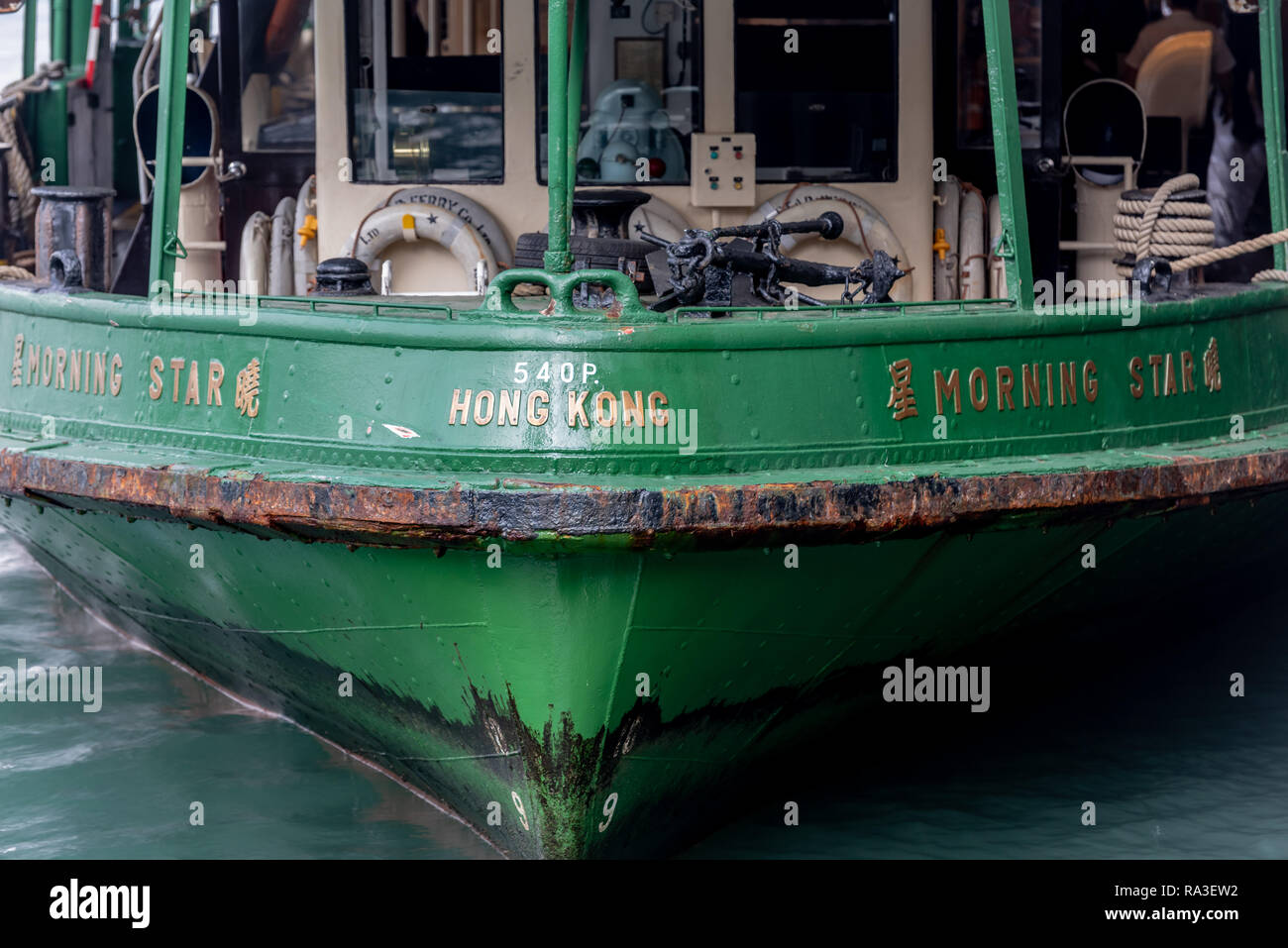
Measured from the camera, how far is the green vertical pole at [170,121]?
206 inches

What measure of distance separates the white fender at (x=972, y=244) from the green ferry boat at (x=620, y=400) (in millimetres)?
17

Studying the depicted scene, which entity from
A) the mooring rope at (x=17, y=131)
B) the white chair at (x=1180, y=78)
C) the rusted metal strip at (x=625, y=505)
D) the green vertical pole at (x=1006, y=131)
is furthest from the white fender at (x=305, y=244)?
the white chair at (x=1180, y=78)

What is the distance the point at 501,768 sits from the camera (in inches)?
210

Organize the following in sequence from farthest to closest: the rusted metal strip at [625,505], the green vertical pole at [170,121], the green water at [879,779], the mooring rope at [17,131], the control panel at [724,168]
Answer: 1. the mooring rope at [17,131]
2. the control panel at [724,168]
3. the green water at [879,779]
4. the green vertical pole at [170,121]
5. the rusted metal strip at [625,505]

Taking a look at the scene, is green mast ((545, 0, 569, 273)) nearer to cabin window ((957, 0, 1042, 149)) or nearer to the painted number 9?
the painted number 9

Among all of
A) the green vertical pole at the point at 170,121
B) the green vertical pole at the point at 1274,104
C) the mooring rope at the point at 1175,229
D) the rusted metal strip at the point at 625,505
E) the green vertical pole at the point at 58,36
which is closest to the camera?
the rusted metal strip at the point at 625,505

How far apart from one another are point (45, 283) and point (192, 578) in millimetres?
1402

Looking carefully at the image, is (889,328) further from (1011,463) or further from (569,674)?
(569,674)

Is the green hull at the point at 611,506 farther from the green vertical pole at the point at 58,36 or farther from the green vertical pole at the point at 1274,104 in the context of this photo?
the green vertical pole at the point at 58,36

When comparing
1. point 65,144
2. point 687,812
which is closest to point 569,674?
point 687,812

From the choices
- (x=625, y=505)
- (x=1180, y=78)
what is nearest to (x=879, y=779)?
(x=625, y=505)

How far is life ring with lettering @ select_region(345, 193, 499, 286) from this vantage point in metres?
6.83

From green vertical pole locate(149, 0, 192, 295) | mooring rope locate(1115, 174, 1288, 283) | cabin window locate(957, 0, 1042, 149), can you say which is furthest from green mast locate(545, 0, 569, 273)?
cabin window locate(957, 0, 1042, 149)

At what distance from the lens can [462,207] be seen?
6.89 m
